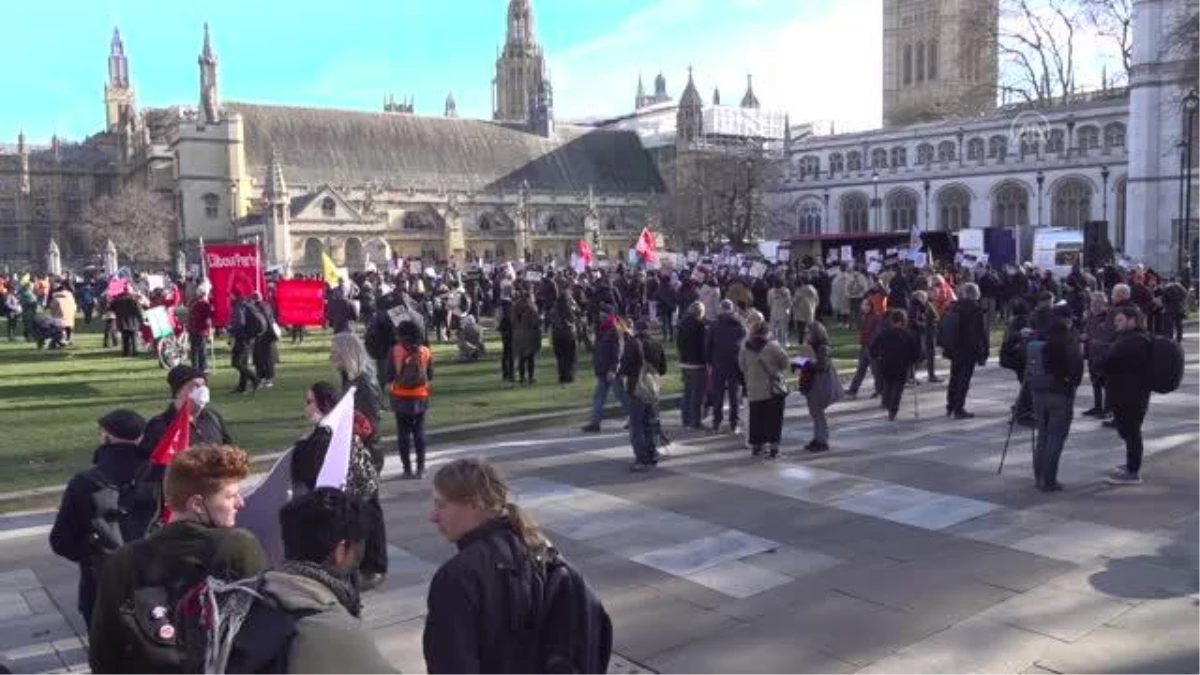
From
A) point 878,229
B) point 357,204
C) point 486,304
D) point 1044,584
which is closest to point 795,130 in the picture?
point 878,229

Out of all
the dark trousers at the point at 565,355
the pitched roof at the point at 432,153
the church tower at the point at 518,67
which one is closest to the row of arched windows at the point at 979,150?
the pitched roof at the point at 432,153

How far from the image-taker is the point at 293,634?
2.46 m

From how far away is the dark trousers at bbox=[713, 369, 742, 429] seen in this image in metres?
12.1

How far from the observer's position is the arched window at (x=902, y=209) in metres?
73.0

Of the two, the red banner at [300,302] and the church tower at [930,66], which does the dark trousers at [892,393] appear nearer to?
the red banner at [300,302]

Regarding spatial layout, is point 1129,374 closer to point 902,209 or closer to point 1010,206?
point 1010,206


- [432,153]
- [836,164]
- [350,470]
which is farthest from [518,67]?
[350,470]

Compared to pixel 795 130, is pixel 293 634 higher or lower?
lower

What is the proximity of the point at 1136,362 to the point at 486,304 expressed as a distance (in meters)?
24.5

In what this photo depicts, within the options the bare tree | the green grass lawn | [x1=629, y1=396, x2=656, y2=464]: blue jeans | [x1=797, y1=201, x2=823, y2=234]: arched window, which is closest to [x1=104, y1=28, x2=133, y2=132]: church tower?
the bare tree

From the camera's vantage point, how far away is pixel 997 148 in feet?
221

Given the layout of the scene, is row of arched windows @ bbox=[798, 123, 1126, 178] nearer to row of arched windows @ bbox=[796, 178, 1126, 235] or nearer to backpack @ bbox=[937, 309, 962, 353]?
row of arched windows @ bbox=[796, 178, 1126, 235]

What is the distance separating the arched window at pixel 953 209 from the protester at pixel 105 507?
70706 millimetres

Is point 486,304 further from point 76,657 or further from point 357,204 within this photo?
point 357,204
